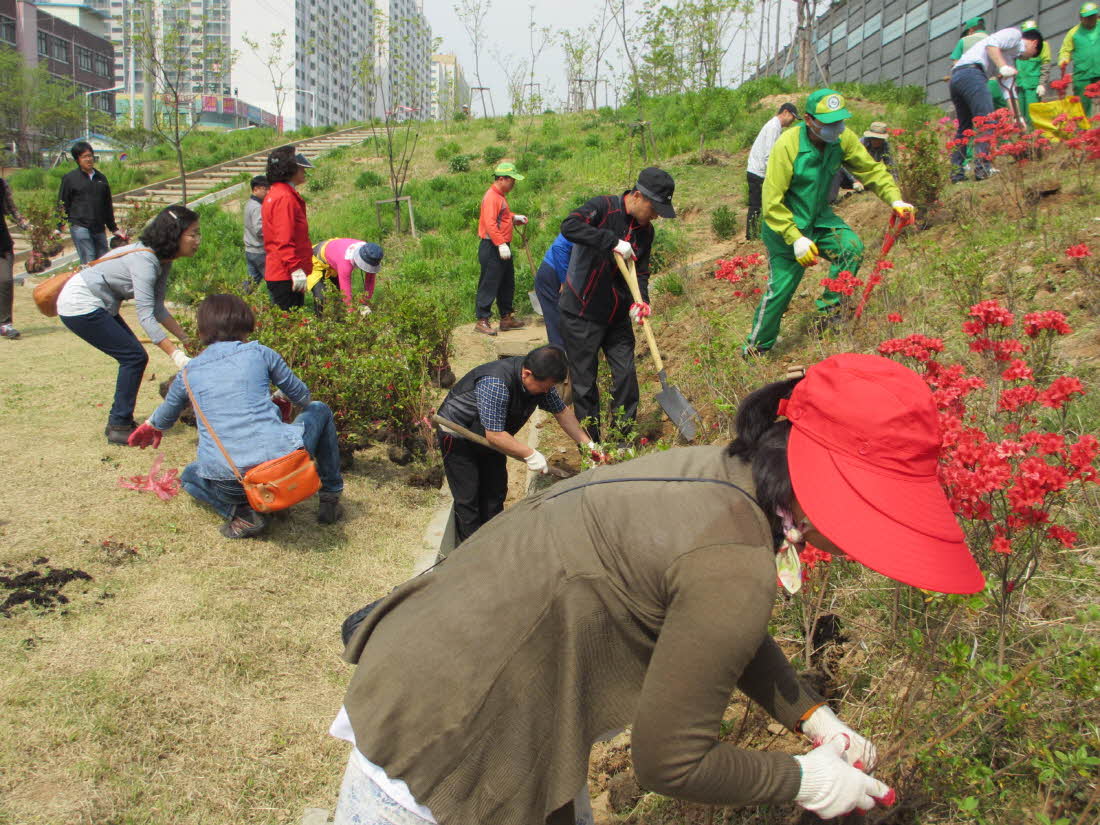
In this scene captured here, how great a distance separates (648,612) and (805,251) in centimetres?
385

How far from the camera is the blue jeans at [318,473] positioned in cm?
390

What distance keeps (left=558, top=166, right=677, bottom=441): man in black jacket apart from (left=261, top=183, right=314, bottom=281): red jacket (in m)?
2.30

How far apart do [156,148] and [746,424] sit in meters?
23.1

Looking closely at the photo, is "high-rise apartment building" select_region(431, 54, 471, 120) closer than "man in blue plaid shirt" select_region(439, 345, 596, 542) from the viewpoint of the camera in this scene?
No

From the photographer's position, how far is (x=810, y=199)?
16.2 ft

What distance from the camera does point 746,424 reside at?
1.36m

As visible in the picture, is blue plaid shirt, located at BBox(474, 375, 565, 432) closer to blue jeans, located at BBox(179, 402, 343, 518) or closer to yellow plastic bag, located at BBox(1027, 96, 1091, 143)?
blue jeans, located at BBox(179, 402, 343, 518)

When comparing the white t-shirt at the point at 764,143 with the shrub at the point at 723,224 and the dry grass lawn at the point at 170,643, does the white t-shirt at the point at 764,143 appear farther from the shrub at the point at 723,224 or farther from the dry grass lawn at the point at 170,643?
the dry grass lawn at the point at 170,643

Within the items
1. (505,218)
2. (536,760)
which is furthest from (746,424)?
(505,218)

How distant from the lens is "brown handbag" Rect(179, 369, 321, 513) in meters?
3.73

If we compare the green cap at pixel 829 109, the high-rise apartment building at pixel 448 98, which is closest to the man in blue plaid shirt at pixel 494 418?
the green cap at pixel 829 109

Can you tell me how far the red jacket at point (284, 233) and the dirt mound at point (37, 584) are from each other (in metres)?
3.03

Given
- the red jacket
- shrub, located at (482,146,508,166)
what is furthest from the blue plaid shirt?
shrub, located at (482,146,508,166)

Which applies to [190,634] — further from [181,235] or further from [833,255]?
[833,255]
